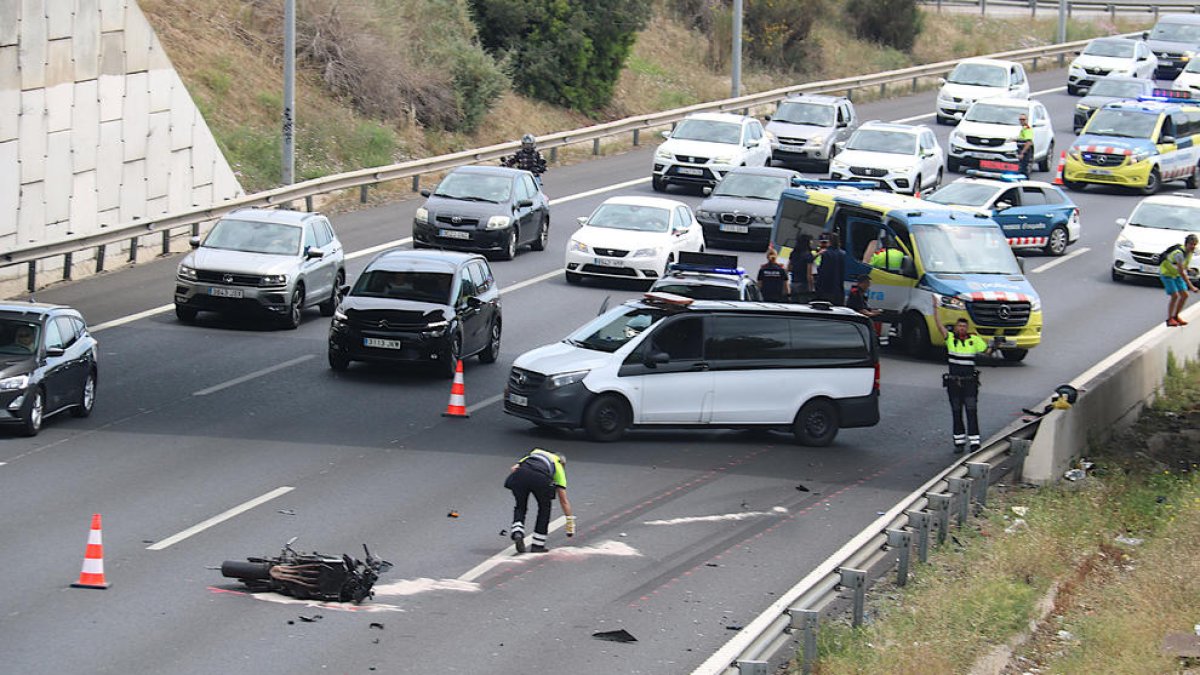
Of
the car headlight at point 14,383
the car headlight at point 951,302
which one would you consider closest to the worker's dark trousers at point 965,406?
the car headlight at point 951,302

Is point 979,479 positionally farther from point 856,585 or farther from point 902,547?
point 856,585

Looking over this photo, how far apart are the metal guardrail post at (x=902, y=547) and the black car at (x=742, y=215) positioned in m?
20.8

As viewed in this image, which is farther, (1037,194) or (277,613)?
(1037,194)

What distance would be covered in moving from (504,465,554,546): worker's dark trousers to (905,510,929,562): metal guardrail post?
3352mm

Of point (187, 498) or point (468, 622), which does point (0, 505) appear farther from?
point (468, 622)

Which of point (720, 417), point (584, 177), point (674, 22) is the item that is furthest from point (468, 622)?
point (674, 22)

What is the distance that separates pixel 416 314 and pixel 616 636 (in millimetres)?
11106

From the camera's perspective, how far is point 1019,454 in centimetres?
2241

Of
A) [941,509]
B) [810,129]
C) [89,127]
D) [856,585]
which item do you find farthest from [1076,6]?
[856,585]

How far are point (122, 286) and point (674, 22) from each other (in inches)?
1522

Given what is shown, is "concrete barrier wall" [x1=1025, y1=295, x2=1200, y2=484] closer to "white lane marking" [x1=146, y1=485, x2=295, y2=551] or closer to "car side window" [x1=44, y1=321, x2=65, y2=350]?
"white lane marking" [x1=146, y1=485, x2=295, y2=551]

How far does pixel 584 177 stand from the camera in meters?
46.6

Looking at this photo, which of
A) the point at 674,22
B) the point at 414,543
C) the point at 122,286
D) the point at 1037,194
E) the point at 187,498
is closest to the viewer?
the point at 414,543

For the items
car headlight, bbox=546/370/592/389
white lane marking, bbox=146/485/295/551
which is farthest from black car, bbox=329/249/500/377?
white lane marking, bbox=146/485/295/551
